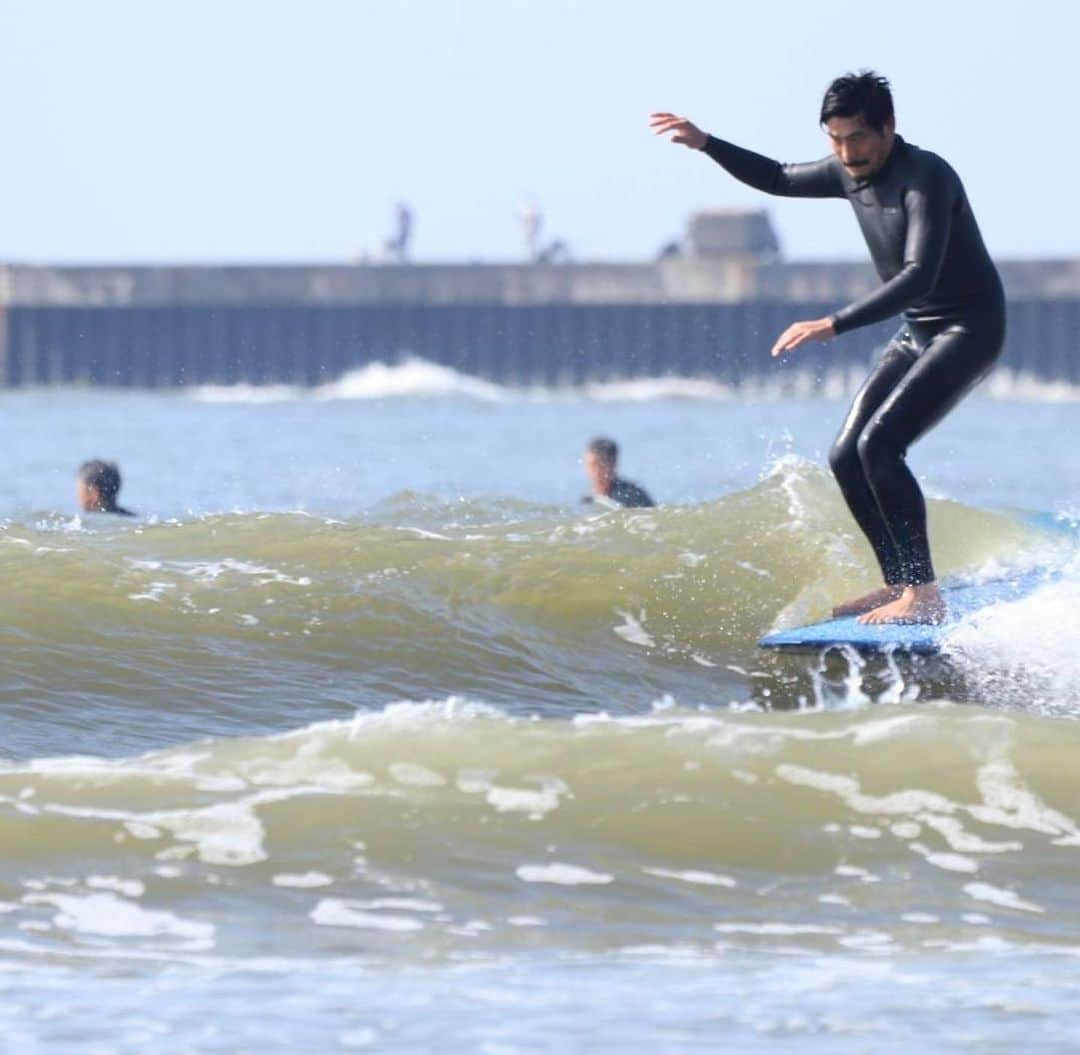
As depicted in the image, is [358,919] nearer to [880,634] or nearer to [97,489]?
[880,634]

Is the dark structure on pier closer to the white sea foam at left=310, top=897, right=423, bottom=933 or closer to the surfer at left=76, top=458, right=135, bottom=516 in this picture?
the surfer at left=76, top=458, right=135, bottom=516

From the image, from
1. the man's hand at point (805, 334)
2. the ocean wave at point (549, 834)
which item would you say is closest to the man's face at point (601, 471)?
the ocean wave at point (549, 834)

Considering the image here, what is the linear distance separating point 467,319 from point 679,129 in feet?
160

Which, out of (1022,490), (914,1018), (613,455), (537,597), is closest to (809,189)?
(537,597)

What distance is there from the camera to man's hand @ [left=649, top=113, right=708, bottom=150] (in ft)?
26.2

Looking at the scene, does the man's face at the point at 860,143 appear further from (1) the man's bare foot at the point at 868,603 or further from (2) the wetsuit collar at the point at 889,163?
Answer: (1) the man's bare foot at the point at 868,603

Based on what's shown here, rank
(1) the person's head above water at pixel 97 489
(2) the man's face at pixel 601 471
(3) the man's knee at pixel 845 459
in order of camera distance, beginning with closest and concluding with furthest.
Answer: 1. (3) the man's knee at pixel 845 459
2. (1) the person's head above water at pixel 97 489
3. (2) the man's face at pixel 601 471

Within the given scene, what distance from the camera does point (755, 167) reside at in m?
8.02

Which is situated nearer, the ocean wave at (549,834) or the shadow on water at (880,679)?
the ocean wave at (549,834)

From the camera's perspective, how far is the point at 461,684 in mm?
9242

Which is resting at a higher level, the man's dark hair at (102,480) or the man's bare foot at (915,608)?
the man's bare foot at (915,608)

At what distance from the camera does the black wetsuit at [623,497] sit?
13281mm

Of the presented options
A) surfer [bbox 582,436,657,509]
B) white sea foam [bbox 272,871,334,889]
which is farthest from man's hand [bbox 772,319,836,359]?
surfer [bbox 582,436,657,509]

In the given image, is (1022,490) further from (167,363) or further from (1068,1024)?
(167,363)
